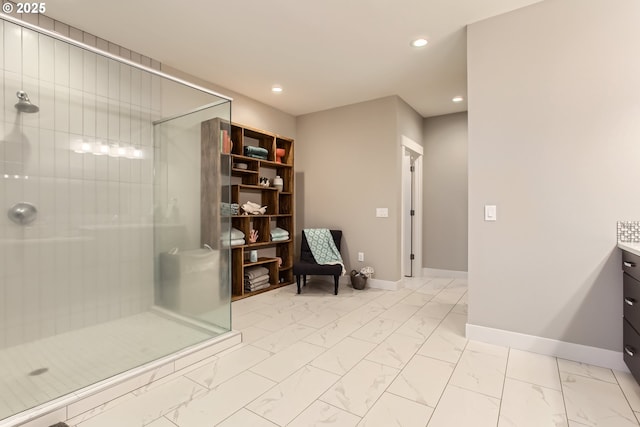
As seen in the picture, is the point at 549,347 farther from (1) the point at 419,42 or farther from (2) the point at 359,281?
(1) the point at 419,42

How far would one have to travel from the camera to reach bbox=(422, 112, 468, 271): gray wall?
4.84 m

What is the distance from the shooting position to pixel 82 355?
1.99 metres

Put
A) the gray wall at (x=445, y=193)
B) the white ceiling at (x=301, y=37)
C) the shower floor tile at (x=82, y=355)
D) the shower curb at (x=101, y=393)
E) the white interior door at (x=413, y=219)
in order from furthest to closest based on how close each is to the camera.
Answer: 1. the white interior door at (x=413, y=219)
2. the gray wall at (x=445, y=193)
3. the white ceiling at (x=301, y=37)
4. the shower floor tile at (x=82, y=355)
5. the shower curb at (x=101, y=393)

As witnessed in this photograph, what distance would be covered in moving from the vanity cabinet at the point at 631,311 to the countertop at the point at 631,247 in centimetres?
3

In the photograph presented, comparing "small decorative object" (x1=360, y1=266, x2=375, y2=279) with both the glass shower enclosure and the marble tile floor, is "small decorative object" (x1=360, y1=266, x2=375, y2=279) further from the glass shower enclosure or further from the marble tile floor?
the glass shower enclosure

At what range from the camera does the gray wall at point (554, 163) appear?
2.08 metres

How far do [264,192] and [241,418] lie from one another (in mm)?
3239

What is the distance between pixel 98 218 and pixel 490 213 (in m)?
3.06

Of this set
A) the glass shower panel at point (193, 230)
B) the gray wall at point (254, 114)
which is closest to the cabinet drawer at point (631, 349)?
the glass shower panel at point (193, 230)

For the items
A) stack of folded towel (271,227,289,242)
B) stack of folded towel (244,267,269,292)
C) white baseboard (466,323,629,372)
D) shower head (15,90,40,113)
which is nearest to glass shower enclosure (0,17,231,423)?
shower head (15,90,40,113)

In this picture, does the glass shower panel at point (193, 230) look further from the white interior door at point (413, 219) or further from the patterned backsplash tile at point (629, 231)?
the white interior door at point (413, 219)

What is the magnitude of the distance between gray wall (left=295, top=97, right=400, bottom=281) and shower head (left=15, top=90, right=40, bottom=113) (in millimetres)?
3422

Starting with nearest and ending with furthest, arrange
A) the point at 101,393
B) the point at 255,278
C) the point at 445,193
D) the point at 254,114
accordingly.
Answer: the point at 101,393 → the point at 255,278 → the point at 254,114 → the point at 445,193

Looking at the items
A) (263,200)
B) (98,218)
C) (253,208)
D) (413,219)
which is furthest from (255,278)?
(413,219)
